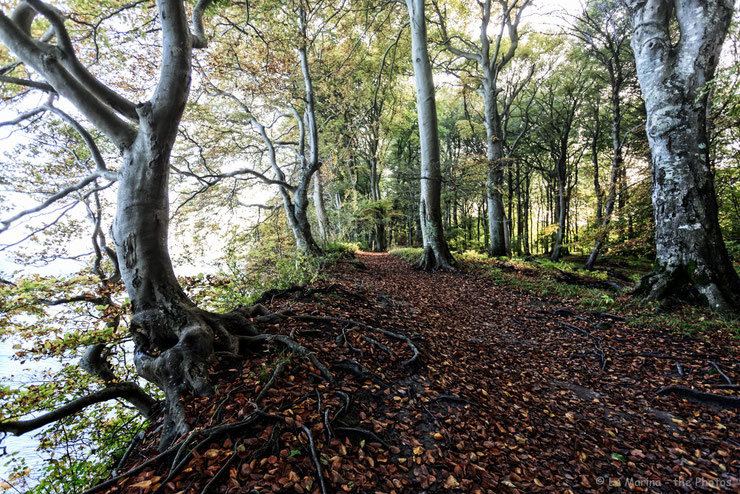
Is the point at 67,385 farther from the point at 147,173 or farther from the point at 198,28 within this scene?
the point at 198,28

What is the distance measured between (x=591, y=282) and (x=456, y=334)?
5.13 meters

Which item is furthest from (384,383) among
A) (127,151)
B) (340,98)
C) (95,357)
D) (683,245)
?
(340,98)

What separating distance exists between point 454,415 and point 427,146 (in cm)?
853

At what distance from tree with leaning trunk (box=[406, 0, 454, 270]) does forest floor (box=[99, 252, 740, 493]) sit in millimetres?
5128

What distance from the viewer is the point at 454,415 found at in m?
2.74

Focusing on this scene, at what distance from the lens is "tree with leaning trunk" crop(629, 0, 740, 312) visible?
495 centimetres

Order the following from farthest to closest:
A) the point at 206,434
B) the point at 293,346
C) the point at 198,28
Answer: the point at 198,28 < the point at 293,346 < the point at 206,434

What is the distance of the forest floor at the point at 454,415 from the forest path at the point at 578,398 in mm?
17

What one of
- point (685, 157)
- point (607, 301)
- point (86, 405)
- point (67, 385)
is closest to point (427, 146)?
point (685, 157)

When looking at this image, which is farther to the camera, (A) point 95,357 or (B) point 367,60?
(B) point 367,60

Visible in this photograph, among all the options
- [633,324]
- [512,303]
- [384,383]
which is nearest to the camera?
[384,383]

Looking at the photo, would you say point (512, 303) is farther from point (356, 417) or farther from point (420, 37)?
point (420, 37)

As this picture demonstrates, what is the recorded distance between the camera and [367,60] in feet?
50.6

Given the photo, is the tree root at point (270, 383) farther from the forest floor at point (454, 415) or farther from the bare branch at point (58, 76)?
the bare branch at point (58, 76)
